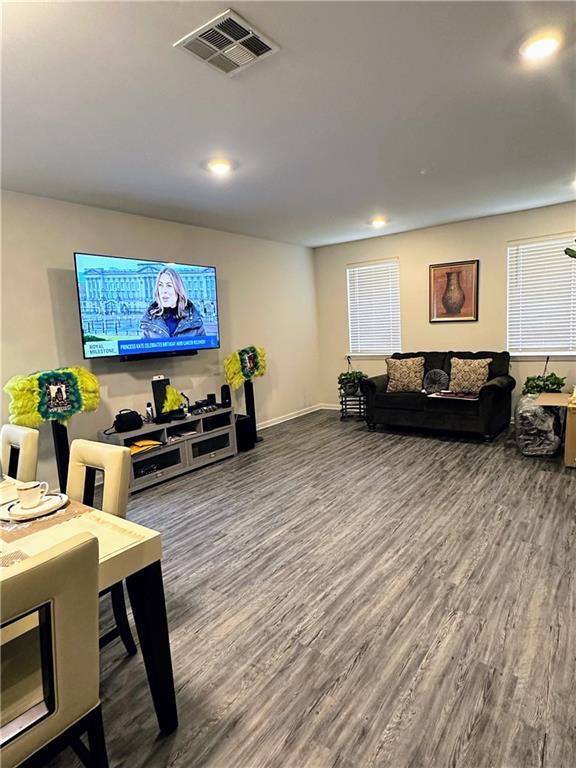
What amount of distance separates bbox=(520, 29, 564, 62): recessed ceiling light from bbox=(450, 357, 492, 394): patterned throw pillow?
3.53 metres

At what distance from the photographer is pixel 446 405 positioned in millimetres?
4898

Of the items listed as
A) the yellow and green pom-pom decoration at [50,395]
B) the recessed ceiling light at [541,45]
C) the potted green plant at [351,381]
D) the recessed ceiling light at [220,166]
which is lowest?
the potted green plant at [351,381]

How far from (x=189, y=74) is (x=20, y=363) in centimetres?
272

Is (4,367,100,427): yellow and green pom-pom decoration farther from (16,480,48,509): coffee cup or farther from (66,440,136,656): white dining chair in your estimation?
(16,480,48,509): coffee cup

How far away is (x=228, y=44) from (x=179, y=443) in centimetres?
320

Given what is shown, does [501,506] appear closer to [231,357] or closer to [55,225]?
[231,357]

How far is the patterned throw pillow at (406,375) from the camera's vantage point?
553 cm

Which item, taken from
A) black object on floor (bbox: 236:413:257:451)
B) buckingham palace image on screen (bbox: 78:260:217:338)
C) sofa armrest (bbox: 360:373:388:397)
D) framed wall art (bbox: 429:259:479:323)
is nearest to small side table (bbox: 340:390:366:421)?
sofa armrest (bbox: 360:373:388:397)

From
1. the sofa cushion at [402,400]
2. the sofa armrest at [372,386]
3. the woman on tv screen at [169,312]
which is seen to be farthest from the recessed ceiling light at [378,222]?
the woman on tv screen at [169,312]

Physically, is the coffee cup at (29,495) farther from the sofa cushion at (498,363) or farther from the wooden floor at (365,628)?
the sofa cushion at (498,363)

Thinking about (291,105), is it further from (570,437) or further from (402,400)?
(402,400)

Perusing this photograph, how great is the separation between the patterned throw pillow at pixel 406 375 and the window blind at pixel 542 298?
44.8 inches

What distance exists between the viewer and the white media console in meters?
3.89

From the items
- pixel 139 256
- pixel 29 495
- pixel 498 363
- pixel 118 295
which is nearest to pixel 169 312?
pixel 118 295
